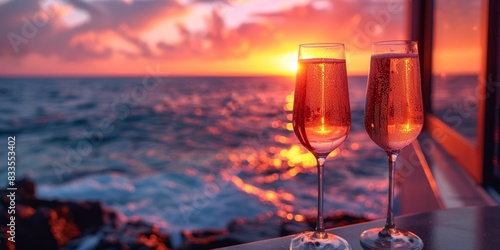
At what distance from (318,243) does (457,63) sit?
2291 millimetres

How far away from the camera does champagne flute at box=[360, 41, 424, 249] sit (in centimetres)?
66

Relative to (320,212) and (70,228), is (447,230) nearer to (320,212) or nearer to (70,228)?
(320,212)

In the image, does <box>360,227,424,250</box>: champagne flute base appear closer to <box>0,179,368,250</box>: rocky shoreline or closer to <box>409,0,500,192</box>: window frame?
<box>409,0,500,192</box>: window frame

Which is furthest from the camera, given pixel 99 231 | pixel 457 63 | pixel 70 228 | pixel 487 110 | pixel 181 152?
pixel 181 152

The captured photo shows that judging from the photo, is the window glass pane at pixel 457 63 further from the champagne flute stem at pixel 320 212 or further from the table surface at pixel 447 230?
the champagne flute stem at pixel 320 212

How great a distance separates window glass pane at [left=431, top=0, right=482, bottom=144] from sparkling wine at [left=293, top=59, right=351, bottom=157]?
1474 mm

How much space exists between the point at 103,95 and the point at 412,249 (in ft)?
45.8

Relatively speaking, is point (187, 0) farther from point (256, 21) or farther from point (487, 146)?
point (487, 146)

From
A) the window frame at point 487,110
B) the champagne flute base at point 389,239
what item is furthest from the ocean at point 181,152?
the champagne flute base at point 389,239

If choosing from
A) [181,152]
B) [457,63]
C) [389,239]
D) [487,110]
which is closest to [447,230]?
[389,239]

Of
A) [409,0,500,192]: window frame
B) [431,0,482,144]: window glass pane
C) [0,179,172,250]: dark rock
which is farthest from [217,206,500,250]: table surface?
[0,179,172,250]: dark rock

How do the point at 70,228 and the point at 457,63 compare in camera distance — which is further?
the point at 70,228

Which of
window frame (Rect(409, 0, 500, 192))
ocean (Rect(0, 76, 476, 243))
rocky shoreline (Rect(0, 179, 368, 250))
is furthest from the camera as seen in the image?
ocean (Rect(0, 76, 476, 243))

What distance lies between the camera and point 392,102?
25.9 inches
